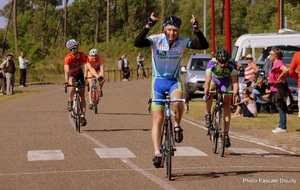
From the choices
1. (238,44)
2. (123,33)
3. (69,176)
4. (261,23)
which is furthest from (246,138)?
(123,33)

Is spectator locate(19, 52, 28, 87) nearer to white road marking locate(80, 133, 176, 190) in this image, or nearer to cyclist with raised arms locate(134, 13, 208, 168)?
white road marking locate(80, 133, 176, 190)

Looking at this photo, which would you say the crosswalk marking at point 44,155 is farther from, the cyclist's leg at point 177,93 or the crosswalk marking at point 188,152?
the cyclist's leg at point 177,93

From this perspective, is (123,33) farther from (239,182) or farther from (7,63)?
(239,182)

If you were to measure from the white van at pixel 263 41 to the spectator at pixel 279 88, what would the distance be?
13.1 metres

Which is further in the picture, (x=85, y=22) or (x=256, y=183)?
(x=85, y=22)

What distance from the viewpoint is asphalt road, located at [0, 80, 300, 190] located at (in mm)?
12234

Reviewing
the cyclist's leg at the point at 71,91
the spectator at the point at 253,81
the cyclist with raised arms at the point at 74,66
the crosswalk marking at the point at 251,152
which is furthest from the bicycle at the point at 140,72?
the crosswalk marking at the point at 251,152

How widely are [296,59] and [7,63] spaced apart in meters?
24.2

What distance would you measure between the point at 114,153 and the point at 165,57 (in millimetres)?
3185

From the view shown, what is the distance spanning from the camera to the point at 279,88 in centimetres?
2055

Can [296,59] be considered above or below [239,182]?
above

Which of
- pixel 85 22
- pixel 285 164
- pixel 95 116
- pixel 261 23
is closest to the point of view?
pixel 285 164

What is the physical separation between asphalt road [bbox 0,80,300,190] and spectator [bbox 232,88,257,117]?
2486mm

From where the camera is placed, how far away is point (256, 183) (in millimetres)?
12047
